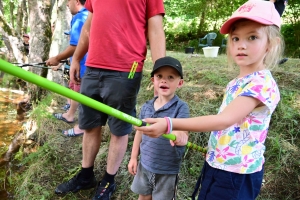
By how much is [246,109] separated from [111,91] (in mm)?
1073

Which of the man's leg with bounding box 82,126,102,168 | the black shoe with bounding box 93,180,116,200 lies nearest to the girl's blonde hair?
the man's leg with bounding box 82,126,102,168

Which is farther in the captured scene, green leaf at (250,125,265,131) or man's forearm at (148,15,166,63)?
man's forearm at (148,15,166,63)

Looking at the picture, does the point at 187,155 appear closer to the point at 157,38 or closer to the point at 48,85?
the point at 157,38

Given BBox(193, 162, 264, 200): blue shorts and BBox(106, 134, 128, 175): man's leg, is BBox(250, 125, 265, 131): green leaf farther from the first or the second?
BBox(106, 134, 128, 175): man's leg

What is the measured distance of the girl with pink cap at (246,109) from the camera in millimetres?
1151

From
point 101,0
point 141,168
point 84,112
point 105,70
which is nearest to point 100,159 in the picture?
point 84,112

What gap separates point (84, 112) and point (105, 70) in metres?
0.43

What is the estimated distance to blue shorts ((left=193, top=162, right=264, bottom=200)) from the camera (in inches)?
51.2

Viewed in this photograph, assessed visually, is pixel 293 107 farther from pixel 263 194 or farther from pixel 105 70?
pixel 105 70

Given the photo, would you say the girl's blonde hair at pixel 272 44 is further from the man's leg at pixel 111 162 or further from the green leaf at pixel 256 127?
the man's leg at pixel 111 162

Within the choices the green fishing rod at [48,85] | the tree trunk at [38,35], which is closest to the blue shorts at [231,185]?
→ the green fishing rod at [48,85]

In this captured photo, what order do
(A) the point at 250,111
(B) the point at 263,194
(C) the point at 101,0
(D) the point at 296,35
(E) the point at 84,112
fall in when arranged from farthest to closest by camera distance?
(D) the point at 296,35 → (B) the point at 263,194 → (E) the point at 84,112 → (C) the point at 101,0 → (A) the point at 250,111

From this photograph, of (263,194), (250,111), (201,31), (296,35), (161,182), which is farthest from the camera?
(201,31)

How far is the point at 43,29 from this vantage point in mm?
4941
